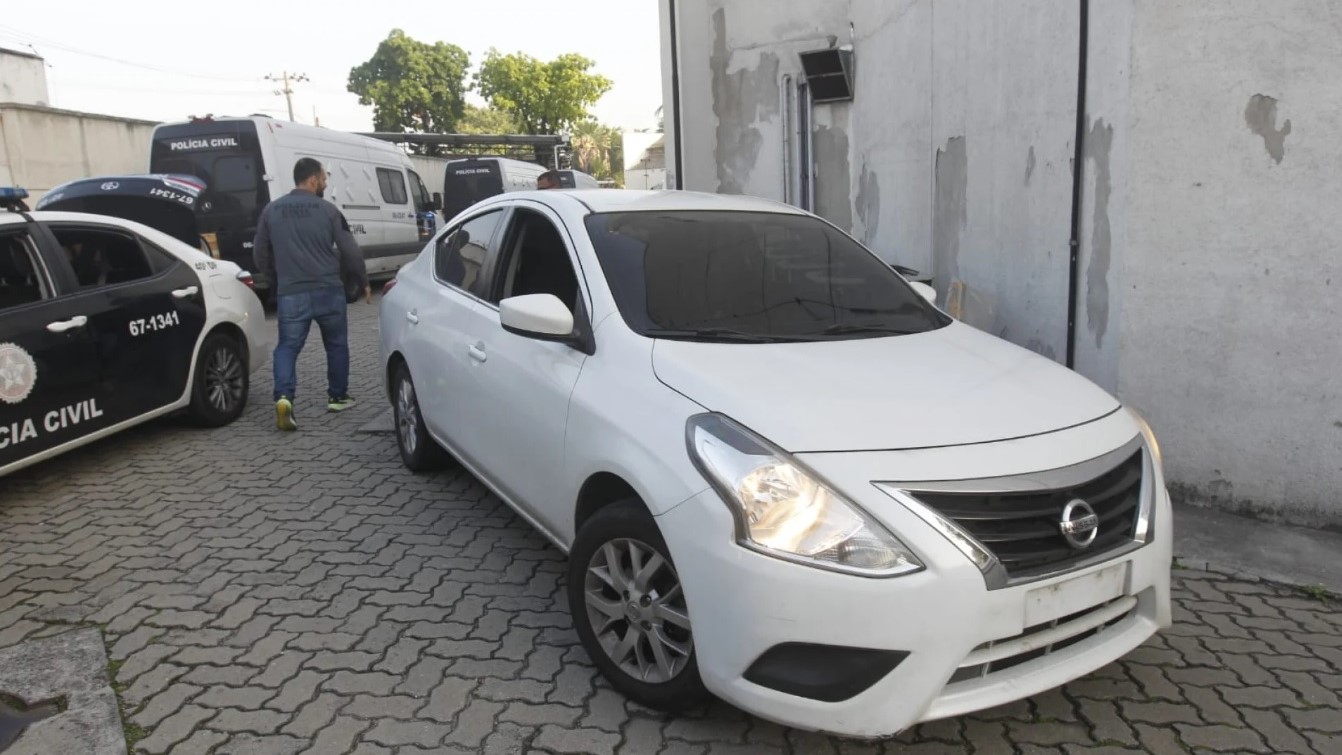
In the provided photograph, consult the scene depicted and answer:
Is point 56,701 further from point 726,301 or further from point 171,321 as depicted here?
point 171,321

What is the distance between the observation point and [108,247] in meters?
5.58

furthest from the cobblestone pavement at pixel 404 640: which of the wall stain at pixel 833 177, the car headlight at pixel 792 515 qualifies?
the wall stain at pixel 833 177

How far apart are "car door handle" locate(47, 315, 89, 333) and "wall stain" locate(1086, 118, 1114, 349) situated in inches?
216

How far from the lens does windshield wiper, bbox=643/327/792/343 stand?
3.06 meters

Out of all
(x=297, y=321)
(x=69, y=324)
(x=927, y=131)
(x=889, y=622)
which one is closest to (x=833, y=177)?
(x=927, y=131)

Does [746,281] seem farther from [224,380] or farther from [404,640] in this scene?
[224,380]

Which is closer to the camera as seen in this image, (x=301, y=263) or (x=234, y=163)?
(x=301, y=263)

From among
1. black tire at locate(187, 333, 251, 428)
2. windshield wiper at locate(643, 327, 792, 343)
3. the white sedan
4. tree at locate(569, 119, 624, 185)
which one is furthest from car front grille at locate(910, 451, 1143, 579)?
tree at locate(569, 119, 624, 185)

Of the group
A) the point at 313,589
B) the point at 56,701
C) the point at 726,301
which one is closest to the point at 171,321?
the point at 313,589

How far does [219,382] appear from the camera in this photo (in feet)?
20.9

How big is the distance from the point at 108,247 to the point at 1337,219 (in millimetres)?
→ 6552

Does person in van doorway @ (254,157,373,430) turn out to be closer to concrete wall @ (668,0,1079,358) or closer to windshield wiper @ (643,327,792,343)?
windshield wiper @ (643,327,792,343)

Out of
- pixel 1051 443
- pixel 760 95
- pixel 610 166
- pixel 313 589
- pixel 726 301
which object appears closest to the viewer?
pixel 1051 443

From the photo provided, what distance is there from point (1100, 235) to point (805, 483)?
3.17 meters
